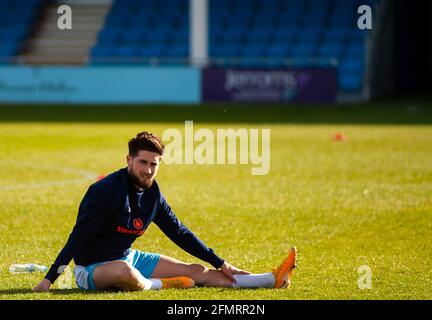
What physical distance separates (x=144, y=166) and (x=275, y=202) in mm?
5862

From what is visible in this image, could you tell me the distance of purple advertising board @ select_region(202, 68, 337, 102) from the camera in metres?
32.6

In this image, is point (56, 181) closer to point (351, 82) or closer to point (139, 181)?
point (139, 181)

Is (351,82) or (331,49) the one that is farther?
(331,49)

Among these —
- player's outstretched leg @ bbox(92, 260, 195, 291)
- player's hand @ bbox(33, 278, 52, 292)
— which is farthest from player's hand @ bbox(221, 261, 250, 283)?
player's hand @ bbox(33, 278, 52, 292)

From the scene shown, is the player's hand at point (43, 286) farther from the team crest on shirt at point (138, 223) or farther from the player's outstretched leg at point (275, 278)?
the player's outstretched leg at point (275, 278)

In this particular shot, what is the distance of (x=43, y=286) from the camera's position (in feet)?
24.4

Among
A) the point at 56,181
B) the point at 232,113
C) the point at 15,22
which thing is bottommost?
the point at 56,181

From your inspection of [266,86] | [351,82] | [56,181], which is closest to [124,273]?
[56,181]

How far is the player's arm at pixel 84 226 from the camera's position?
7.41 m

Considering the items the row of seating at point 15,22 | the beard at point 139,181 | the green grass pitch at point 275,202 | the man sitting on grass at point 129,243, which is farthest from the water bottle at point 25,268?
the row of seating at point 15,22

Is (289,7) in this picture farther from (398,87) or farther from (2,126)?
(2,126)

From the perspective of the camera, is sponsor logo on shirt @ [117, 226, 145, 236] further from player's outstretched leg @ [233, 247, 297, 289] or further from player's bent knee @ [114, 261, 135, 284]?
player's outstretched leg @ [233, 247, 297, 289]

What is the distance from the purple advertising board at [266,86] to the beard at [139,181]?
25087 millimetres
